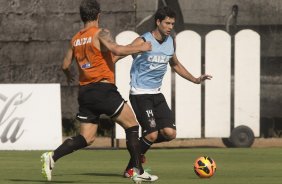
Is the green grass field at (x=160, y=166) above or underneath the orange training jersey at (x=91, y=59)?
underneath

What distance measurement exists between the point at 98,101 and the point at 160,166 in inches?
112

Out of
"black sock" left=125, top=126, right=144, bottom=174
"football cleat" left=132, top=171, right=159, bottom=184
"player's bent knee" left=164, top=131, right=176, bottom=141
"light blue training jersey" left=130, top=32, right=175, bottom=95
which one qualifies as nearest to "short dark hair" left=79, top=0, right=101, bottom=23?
"black sock" left=125, top=126, right=144, bottom=174

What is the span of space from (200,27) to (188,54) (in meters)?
1.18

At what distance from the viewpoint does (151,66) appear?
13875 mm

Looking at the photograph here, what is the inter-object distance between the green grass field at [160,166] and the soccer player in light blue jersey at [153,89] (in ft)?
1.65

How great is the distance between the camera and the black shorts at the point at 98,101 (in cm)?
1239

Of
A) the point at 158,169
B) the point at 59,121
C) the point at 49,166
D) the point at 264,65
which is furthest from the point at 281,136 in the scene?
the point at 49,166

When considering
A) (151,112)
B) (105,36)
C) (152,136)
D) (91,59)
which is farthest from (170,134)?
(105,36)

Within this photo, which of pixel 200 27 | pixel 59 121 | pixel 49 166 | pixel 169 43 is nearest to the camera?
pixel 49 166

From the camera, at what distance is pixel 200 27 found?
65.2 feet

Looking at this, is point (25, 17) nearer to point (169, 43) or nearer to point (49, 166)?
point (169, 43)

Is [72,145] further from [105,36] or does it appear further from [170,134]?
[170,134]

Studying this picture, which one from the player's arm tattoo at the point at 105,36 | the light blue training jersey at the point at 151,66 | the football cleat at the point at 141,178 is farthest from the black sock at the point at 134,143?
the light blue training jersey at the point at 151,66

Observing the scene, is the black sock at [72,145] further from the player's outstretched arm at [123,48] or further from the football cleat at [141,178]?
the player's outstretched arm at [123,48]
